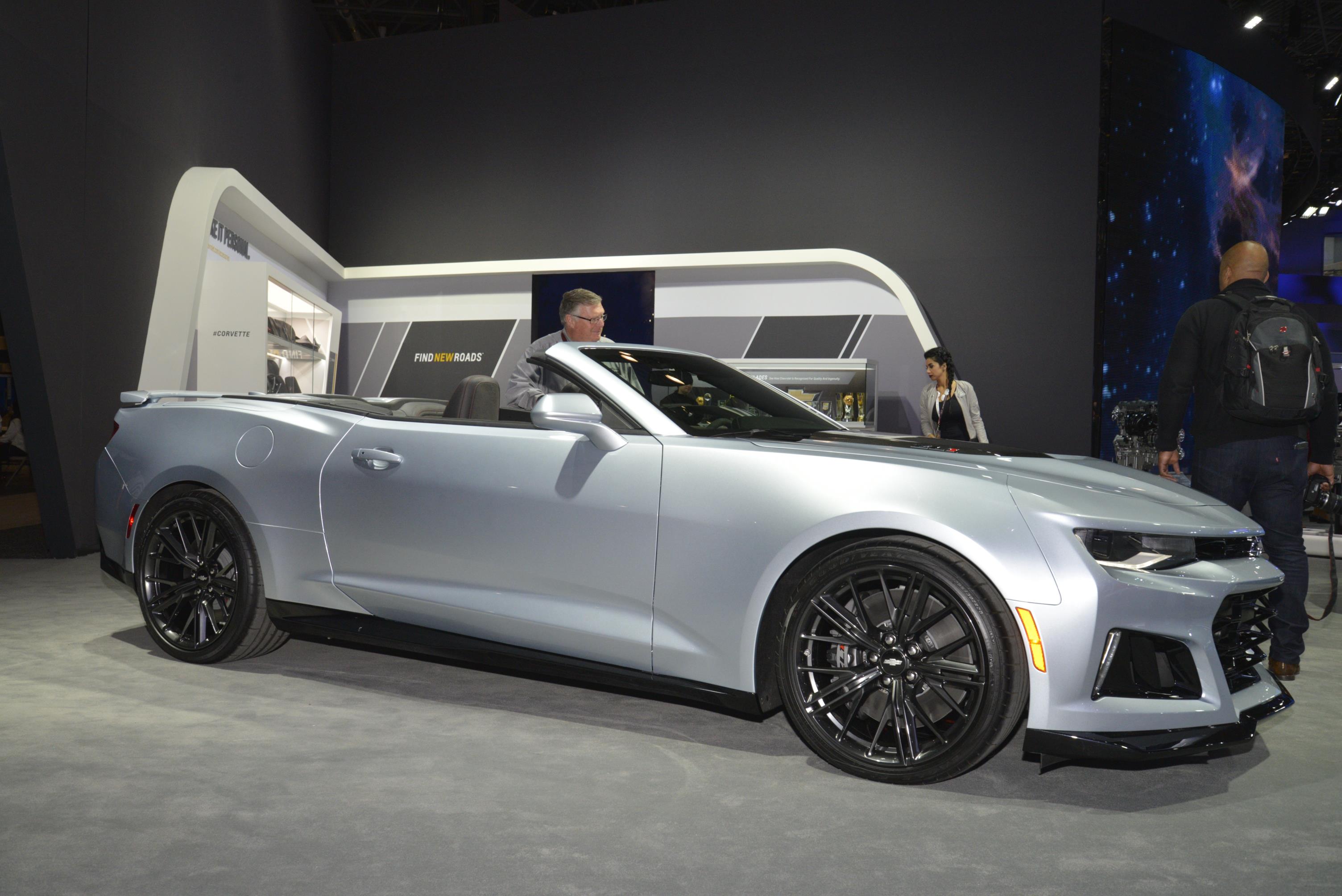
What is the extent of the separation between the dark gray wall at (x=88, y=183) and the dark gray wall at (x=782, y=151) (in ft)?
8.75

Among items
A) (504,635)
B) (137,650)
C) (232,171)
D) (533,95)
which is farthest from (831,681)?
(533,95)

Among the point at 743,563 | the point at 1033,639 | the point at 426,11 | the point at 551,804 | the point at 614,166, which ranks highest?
the point at 426,11

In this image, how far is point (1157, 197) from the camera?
9.51m

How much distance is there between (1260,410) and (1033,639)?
2.01 metres

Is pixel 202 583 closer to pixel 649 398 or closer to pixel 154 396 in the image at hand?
pixel 154 396

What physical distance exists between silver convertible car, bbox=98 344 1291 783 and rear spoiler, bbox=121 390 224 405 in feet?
1.03

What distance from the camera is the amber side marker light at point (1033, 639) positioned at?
2.38 meters

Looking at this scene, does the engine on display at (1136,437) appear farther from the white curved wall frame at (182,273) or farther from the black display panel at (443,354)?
the white curved wall frame at (182,273)

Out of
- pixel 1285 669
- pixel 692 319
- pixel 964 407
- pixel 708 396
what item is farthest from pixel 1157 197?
pixel 708 396

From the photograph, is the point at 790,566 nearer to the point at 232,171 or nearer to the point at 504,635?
the point at 504,635

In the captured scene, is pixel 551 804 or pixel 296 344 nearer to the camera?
pixel 551 804

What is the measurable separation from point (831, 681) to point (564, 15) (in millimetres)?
9419

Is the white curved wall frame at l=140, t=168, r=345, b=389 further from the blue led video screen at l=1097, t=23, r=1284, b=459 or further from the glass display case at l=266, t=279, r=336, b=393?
the blue led video screen at l=1097, t=23, r=1284, b=459

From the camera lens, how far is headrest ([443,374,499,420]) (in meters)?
3.64
